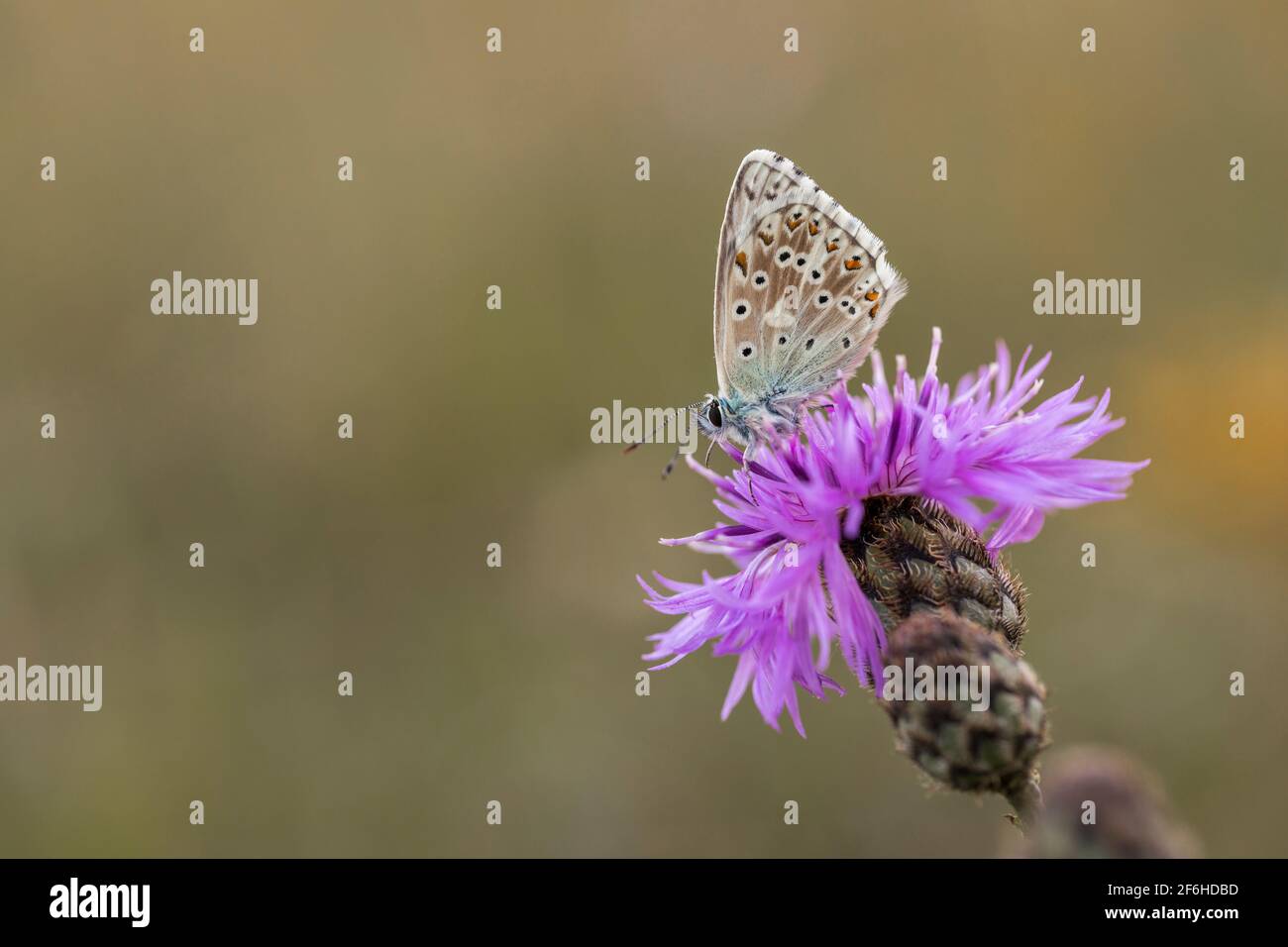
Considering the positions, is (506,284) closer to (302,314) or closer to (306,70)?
(302,314)

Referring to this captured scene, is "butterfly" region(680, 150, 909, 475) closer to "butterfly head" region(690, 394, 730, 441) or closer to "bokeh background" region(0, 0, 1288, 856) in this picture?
"butterfly head" region(690, 394, 730, 441)

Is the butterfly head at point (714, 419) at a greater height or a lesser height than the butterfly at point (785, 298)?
lesser

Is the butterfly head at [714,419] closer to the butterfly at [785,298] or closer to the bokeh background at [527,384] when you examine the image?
the butterfly at [785,298]

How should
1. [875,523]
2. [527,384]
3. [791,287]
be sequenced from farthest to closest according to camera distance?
[527,384], [791,287], [875,523]

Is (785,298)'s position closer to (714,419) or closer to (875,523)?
(714,419)

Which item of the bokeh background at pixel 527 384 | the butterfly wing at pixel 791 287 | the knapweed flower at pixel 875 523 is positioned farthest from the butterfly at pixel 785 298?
→ the bokeh background at pixel 527 384

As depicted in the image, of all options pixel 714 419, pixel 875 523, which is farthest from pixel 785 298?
pixel 875 523

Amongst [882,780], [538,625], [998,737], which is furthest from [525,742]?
[998,737]

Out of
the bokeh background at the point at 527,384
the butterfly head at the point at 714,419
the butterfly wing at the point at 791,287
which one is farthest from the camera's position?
the bokeh background at the point at 527,384
